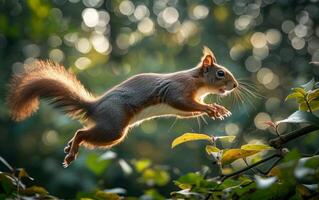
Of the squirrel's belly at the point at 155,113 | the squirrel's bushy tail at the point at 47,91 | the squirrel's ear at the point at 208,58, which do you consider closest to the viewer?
the squirrel's bushy tail at the point at 47,91

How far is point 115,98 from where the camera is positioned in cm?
253

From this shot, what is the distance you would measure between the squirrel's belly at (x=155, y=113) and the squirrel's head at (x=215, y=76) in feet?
0.87

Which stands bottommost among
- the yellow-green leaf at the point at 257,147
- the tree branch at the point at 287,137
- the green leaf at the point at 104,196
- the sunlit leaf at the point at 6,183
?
the green leaf at the point at 104,196

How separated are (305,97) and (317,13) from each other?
23.5 ft

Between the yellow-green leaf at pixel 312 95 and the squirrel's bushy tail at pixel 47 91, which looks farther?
the squirrel's bushy tail at pixel 47 91

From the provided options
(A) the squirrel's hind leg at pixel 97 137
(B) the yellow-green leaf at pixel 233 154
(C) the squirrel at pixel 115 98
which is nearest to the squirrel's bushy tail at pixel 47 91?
(C) the squirrel at pixel 115 98

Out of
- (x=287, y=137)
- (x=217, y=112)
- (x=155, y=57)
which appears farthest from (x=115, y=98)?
(x=155, y=57)

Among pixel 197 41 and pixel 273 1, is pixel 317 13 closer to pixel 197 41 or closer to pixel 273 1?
pixel 273 1

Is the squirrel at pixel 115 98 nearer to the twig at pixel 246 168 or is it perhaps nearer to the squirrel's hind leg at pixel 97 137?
the squirrel's hind leg at pixel 97 137

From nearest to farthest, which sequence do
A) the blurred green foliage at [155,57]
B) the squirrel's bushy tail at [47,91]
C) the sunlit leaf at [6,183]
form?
the sunlit leaf at [6,183] < the squirrel's bushy tail at [47,91] < the blurred green foliage at [155,57]

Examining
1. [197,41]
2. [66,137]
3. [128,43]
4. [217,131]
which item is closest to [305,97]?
[217,131]

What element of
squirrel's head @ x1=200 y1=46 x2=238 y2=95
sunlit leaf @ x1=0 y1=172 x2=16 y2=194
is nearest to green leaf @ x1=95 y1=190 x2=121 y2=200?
sunlit leaf @ x1=0 y1=172 x2=16 y2=194

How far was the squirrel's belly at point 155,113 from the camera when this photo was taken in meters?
2.59

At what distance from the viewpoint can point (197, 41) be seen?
9281 millimetres
